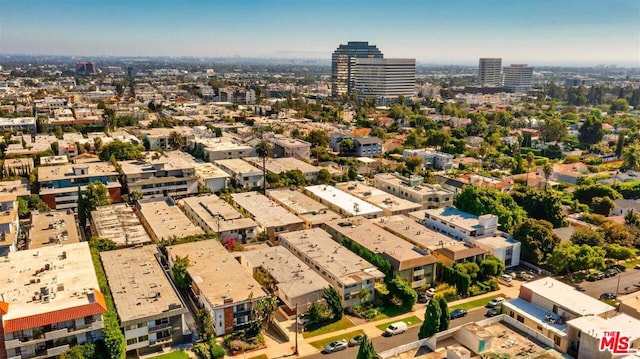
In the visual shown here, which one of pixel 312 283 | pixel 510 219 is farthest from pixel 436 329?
pixel 510 219

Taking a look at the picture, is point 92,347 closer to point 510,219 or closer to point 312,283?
point 312,283

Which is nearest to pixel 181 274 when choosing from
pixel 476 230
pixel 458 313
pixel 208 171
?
pixel 458 313

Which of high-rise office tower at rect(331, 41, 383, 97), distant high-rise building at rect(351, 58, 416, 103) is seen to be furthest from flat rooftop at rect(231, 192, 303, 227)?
high-rise office tower at rect(331, 41, 383, 97)

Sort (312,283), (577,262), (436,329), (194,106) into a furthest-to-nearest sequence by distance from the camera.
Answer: (194,106), (577,262), (312,283), (436,329)

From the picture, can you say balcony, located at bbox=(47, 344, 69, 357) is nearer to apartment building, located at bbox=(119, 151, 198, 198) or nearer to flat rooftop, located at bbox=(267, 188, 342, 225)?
flat rooftop, located at bbox=(267, 188, 342, 225)

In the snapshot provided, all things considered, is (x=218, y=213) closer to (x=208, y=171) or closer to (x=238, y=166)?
(x=208, y=171)

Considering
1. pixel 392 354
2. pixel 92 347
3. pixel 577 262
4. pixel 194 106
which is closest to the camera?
pixel 392 354

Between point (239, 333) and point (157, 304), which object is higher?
point (157, 304)
